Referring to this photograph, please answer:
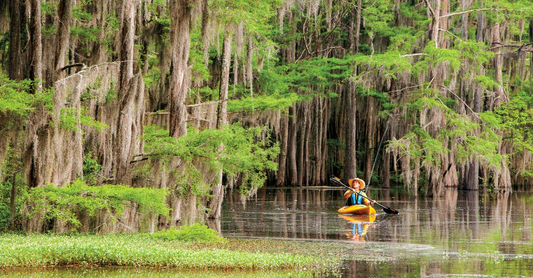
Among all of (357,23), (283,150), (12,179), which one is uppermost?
(357,23)

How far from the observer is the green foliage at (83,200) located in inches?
567

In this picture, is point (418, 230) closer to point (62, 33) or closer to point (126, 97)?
point (126, 97)

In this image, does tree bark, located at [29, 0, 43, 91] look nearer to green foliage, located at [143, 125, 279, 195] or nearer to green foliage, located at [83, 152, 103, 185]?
green foliage, located at [83, 152, 103, 185]

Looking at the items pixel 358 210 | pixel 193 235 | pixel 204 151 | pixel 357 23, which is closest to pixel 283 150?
pixel 357 23

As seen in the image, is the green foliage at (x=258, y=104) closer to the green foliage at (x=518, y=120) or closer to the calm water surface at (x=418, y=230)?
the calm water surface at (x=418, y=230)

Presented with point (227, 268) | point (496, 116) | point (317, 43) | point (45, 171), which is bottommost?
point (227, 268)

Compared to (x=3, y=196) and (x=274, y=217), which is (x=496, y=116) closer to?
(x=274, y=217)

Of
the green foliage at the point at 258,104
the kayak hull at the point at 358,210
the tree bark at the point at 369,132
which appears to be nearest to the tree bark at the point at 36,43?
the green foliage at the point at 258,104

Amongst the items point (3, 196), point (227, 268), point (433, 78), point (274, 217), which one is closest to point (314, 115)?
point (433, 78)

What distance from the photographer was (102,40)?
1852cm

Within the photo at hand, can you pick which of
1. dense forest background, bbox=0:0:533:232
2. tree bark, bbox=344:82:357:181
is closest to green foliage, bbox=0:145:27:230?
dense forest background, bbox=0:0:533:232

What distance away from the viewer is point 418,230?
1934 cm

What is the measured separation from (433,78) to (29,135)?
→ 75.0 ft

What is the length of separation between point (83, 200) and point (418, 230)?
30.0 feet
